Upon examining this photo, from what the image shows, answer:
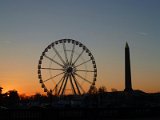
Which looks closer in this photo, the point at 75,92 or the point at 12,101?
the point at 75,92

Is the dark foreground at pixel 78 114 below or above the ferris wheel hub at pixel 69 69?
below

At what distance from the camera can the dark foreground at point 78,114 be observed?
40344mm

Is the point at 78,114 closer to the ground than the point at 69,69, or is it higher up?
closer to the ground

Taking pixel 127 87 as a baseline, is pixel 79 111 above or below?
below

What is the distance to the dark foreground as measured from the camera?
4034cm

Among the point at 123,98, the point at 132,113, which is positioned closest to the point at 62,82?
the point at 132,113

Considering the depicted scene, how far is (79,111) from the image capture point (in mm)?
46156

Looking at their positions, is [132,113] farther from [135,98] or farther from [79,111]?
[135,98]

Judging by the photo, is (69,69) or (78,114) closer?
(78,114)

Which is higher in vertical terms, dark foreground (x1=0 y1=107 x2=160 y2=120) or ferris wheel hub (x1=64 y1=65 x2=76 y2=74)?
ferris wheel hub (x1=64 y1=65 x2=76 y2=74)

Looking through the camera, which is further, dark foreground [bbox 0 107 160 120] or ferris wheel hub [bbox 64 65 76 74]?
ferris wheel hub [bbox 64 65 76 74]

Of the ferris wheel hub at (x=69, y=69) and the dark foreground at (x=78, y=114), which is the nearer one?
the dark foreground at (x=78, y=114)

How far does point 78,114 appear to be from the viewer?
151 feet

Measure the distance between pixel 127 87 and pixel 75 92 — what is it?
28.2m
